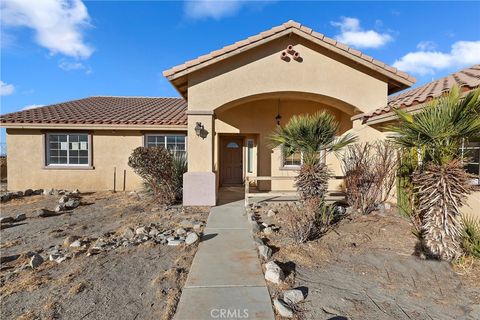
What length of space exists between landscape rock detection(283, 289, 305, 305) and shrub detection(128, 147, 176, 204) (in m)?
6.44

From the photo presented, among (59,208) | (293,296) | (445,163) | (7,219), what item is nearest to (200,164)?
(59,208)

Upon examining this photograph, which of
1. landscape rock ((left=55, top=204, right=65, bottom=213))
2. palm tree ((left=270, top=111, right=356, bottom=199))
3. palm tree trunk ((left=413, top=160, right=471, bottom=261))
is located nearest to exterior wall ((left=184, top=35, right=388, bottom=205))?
palm tree ((left=270, top=111, right=356, bottom=199))

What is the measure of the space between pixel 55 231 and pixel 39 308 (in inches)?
151

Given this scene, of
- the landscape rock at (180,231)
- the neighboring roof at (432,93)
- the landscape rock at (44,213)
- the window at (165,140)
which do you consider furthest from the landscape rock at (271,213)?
the landscape rock at (44,213)

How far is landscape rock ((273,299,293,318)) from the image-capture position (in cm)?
346

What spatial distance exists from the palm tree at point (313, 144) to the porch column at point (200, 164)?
2.88 metres

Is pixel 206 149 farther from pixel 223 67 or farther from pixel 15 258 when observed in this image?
pixel 15 258

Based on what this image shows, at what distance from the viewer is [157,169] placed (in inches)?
356

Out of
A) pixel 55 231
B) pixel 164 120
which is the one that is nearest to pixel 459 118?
pixel 55 231

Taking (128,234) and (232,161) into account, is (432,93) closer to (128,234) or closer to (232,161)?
(128,234)

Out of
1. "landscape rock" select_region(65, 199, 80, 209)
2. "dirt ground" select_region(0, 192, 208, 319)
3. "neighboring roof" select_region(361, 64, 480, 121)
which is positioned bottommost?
"dirt ground" select_region(0, 192, 208, 319)

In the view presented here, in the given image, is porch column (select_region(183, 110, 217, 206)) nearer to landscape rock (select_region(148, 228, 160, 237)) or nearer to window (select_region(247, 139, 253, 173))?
landscape rock (select_region(148, 228, 160, 237))

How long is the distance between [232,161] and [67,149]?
804 cm

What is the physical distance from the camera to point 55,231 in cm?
689
